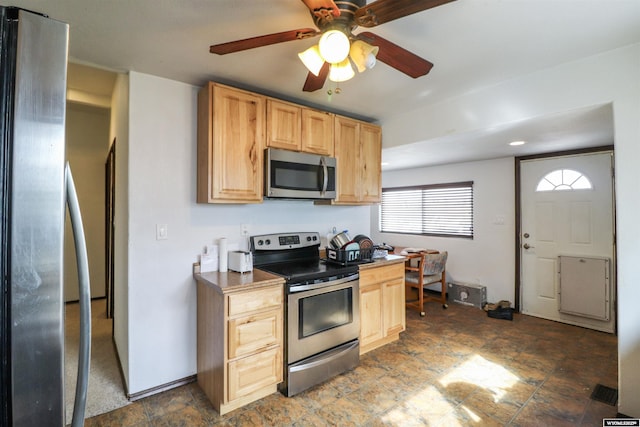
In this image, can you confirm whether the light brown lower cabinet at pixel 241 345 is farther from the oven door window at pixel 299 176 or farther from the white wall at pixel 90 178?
the white wall at pixel 90 178

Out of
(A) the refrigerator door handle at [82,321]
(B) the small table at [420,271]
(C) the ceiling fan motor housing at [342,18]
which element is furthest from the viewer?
(B) the small table at [420,271]

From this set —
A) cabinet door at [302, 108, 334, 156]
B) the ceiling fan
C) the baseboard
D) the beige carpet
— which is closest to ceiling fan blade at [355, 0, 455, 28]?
the ceiling fan

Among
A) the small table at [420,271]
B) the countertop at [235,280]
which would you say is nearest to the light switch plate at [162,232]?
the countertop at [235,280]

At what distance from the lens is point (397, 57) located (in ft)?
5.21

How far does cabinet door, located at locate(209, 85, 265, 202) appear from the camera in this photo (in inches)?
90.7

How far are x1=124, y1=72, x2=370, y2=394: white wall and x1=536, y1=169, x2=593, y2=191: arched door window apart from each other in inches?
153

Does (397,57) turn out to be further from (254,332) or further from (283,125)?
(254,332)

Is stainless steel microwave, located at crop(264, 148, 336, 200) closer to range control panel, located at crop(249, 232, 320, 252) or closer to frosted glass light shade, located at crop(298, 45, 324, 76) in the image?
range control panel, located at crop(249, 232, 320, 252)

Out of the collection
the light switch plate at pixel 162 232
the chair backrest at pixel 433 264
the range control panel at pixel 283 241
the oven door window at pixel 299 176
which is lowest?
the chair backrest at pixel 433 264

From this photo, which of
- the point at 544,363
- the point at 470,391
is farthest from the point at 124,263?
the point at 544,363

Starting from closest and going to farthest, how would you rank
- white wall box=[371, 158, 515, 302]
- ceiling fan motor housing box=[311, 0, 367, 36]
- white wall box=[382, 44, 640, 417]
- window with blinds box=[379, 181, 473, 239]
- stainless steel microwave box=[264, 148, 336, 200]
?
ceiling fan motor housing box=[311, 0, 367, 36] < white wall box=[382, 44, 640, 417] < stainless steel microwave box=[264, 148, 336, 200] < white wall box=[371, 158, 515, 302] < window with blinds box=[379, 181, 473, 239]

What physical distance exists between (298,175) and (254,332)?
1301 mm

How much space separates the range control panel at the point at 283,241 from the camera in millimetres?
2721

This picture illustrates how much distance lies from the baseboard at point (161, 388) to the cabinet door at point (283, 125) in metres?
1.98
